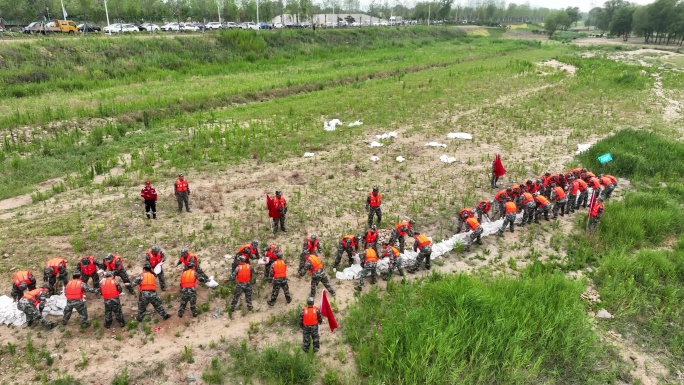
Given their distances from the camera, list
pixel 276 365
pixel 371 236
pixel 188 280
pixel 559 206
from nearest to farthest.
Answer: pixel 276 365 < pixel 188 280 < pixel 371 236 < pixel 559 206

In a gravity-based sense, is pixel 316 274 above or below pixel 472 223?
below

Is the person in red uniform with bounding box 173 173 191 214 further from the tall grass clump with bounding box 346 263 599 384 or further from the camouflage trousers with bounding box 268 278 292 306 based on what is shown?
the tall grass clump with bounding box 346 263 599 384

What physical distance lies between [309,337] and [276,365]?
0.84 m

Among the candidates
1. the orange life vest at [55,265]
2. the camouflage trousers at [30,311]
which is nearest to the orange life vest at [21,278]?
the orange life vest at [55,265]

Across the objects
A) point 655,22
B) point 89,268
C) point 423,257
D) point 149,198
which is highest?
point 655,22

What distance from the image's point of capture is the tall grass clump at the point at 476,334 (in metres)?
7.61

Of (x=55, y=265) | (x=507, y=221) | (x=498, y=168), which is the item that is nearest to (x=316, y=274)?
(x=55, y=265)

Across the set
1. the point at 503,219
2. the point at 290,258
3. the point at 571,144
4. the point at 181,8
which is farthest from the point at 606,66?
the point at 181,8

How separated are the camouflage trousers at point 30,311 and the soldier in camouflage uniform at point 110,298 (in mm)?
1227

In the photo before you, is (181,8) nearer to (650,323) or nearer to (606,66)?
(606,66)

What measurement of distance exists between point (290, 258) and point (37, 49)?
31642 mm

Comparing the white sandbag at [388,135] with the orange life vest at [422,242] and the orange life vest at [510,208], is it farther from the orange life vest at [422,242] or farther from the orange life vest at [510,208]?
the orange life vest at [422,242]

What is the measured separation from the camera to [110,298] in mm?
8422

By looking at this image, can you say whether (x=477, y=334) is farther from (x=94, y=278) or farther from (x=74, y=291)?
(x=94, y=278)
